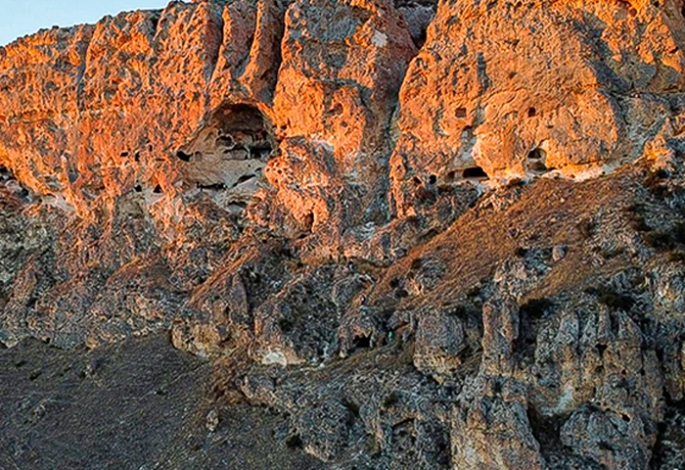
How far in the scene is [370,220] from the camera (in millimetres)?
45156

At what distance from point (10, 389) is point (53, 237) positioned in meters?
18.7

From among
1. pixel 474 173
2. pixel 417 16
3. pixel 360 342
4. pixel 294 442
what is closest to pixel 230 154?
pixel 417 16

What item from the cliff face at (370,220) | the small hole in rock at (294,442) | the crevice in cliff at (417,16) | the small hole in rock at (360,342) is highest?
the crevice in cliff at (417,16)

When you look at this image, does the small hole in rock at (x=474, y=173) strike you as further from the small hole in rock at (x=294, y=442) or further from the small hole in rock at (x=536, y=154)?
the small hole in rock at (x=294, y=442)

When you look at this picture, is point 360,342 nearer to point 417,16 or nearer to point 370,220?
point 370,220

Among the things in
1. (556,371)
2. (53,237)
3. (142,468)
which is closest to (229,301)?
(142,468)

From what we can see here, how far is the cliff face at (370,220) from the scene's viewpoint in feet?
86.6

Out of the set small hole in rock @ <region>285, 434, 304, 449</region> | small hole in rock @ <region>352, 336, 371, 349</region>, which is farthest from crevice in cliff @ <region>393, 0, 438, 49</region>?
small hole in rock @ <region>285, 434, 304, 449</region>

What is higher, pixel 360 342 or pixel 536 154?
pixel 536 154

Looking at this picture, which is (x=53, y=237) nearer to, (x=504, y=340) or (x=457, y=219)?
(x=457, y=219)

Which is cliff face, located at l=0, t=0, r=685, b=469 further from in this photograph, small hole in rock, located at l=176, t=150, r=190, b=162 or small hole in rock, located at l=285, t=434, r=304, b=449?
small hole in rock, located at l=285, t=434, r=304, b=449

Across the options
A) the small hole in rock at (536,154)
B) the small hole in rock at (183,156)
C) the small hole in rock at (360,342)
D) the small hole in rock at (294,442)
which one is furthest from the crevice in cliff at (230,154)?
the small hole in rock at (294,442)

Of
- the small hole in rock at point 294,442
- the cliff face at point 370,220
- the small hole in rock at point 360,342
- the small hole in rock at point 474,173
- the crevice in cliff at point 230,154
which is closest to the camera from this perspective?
the cliff face at point 370,220

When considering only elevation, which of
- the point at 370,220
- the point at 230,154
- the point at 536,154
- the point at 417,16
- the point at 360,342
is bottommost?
the point at 360,342
